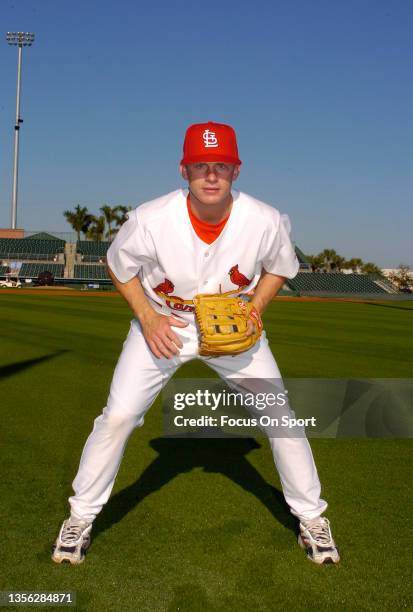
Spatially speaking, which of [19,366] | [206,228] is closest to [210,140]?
[206,228]

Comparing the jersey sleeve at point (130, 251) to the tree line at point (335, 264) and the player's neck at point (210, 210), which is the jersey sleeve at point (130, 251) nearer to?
the player's neck at point (210, 210)

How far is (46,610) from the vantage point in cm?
273

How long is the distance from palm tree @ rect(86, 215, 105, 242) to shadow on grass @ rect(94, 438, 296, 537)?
81.1 meters

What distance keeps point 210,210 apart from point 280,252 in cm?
51

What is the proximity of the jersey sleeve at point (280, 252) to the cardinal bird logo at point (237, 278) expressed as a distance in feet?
0.53

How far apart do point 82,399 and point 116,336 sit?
6889mm

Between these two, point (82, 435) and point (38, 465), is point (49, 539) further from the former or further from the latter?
point (82, 435)

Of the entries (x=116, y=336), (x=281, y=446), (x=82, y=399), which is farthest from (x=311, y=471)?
(x=116, y=336)

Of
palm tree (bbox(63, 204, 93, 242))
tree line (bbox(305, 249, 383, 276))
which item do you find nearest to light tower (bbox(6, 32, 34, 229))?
palm tree (bbox(63, 204, 93, 242))

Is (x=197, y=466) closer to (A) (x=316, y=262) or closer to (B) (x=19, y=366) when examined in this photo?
(B) (x=19, y=366)

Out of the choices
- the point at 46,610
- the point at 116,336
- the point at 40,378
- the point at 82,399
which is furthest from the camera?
the point at 116,336

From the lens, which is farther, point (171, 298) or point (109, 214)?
point (109, 214)

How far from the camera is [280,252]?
3.50m

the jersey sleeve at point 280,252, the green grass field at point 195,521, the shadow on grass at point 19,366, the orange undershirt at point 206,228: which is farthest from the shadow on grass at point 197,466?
the shadow on grass at point 19,366
